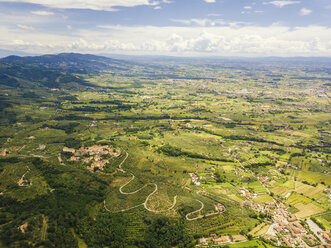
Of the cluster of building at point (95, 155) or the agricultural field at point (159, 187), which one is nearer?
the agricultural field at point (159, 187)

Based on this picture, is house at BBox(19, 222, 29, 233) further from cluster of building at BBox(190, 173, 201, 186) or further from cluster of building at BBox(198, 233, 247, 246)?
cluster of building at BBox(190, 173, 201, 186)

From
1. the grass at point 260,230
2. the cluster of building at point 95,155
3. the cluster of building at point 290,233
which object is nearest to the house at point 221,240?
the grass at point 260,230

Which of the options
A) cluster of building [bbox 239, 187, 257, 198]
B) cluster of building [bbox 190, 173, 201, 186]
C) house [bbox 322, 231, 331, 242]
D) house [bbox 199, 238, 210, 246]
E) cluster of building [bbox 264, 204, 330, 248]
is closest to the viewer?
house [bbox 199, 238, 210, 246]

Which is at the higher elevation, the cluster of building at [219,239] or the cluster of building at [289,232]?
Result: the cluster of building at [219,239]

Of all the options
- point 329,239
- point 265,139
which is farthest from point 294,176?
point 265,139

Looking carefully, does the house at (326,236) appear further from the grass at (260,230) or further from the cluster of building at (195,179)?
the cluster of building at (195,179)

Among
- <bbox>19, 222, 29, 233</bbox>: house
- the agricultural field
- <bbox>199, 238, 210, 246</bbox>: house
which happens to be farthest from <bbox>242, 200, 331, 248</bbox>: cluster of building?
<bbox>19, 222, 29, 233</bbox>: house
